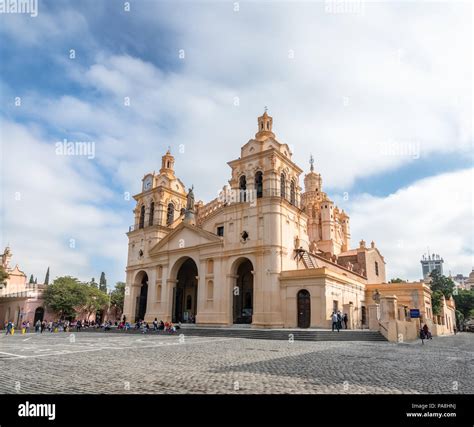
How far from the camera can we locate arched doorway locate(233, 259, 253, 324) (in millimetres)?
33625

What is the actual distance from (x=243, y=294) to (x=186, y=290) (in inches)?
386

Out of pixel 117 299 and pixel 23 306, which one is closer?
pixel 23 306

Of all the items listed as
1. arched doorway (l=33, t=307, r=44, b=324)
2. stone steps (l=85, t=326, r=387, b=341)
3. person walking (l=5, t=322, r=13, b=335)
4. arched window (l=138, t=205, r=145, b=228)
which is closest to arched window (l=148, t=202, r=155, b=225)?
arched window (l=138, t=205, r=145, b=228)

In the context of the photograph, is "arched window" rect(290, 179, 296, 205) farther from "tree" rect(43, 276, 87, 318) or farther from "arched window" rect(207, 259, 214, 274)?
"tree" rect(43, 276, 87, 318)

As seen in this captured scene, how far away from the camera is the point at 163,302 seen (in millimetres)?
39062

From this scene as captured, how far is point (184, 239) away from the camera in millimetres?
38812

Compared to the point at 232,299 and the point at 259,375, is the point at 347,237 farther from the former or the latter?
the point at 259,375

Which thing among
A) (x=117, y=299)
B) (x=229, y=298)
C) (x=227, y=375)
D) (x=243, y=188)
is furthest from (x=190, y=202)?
(x=227, y=375)

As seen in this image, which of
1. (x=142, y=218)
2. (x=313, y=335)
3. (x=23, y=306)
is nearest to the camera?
(x=313, y=335)

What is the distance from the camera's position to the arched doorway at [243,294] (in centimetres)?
3362

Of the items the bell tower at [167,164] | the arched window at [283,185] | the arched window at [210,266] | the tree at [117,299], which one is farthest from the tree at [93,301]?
the arched window at [283,185]

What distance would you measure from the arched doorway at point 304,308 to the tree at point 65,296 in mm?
34440

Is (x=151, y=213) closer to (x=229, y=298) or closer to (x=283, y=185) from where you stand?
(x=229, y=298)

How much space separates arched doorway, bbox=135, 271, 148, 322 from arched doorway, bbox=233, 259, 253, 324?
1367 centimetres
